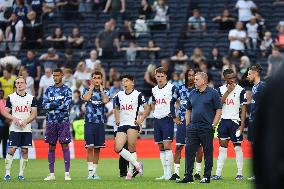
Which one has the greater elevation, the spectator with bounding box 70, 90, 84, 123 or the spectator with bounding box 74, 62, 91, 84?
the spectator with bounding box 74, 62, 91, 84

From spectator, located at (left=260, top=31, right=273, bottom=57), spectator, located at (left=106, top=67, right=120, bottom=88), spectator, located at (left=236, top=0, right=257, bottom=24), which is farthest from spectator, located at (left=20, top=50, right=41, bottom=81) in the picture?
spectator, located at (left=260, top=31, right=273, bottom=57)

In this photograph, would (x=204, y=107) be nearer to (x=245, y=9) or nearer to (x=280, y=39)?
(x=280, y=39)

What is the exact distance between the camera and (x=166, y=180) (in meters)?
16.5

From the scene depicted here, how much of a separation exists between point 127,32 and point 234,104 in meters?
15.4

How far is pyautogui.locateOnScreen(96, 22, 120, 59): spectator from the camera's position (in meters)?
30.4

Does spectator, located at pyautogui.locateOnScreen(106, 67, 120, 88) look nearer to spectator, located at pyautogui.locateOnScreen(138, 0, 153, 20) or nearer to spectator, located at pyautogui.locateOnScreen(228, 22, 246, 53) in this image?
spectator, located at pyautogui.locateOnScreen(228, 22, 246, 53)

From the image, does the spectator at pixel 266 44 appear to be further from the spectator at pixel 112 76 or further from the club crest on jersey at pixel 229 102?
the club crest on jersey at pixel 229 102

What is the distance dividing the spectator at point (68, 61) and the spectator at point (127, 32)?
7.88 ft

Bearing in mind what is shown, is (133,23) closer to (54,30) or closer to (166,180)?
(54,30)

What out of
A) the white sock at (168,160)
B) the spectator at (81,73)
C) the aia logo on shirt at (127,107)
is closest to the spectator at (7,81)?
the spectator at (81,73)

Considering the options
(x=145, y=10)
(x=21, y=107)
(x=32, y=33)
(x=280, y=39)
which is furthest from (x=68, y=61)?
(x=21, y=107)

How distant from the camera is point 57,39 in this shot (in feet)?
104

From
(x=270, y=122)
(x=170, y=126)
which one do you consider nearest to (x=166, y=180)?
(x=170, y=126)

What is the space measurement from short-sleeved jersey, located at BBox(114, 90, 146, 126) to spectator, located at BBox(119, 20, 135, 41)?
1456 centimetres
